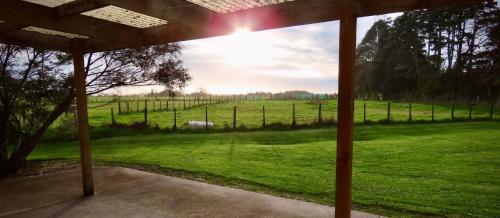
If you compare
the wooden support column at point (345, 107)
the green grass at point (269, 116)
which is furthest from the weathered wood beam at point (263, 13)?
the green grass at point (269, 116)

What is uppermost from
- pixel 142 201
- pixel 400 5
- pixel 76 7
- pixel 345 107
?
pixel 76 7

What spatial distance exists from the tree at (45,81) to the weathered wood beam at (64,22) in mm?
3716

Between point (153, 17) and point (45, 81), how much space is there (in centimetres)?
647

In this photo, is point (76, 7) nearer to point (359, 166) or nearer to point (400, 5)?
point (400, 5)

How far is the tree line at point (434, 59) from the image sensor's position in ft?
113

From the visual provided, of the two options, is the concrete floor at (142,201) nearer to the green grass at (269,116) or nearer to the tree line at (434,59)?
the green grass at (269,116)

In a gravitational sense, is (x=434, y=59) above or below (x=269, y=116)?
above

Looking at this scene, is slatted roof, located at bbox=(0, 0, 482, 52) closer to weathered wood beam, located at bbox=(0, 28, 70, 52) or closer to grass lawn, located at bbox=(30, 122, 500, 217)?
weathered wood beam, located at bbox=(0, 28, 70, 52)

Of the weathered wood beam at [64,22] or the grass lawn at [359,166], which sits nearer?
the weathered wood beam at [64,22]

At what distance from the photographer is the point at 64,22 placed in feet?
15.9

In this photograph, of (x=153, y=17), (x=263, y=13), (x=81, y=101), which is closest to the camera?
(x=263, y=13)

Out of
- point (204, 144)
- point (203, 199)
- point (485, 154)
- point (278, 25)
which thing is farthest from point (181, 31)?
point (485, 154)

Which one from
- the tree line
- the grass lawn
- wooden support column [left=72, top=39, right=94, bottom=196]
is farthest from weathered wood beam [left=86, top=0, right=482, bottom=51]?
the tree line

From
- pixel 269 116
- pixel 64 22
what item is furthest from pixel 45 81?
pixel 269 116
